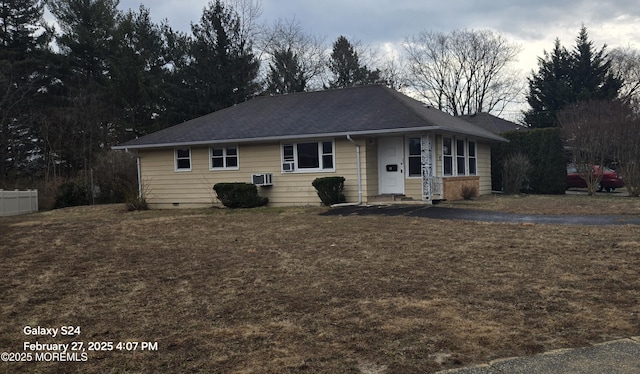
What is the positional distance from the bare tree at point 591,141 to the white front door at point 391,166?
8.13m

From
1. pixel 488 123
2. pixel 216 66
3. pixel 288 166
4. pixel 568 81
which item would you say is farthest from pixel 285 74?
pixel 288 166

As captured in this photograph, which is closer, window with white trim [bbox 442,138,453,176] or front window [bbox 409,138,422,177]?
front window [bbox 409,138,422,177]

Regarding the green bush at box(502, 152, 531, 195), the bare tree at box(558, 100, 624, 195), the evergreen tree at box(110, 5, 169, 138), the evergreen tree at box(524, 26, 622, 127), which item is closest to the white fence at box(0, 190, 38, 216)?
the evergreen tree at box(110, 5, 169, 138)

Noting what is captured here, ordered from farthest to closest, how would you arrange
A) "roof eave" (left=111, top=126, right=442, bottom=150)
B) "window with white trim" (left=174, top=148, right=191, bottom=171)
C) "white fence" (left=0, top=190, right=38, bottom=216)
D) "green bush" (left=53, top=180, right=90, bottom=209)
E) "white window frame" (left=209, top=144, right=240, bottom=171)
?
"green bush" (left=53, top=180, right=90, bottom=209)
"white fence" (left=0, top=190, right=38, bottom=216)
"window with white trim" (left=174, top=148, right=191, bottom=171)
"white window frame" (left=209, top=144, right=240, bottom=171)
"roof eave" (left=111, top=126, right=442, bottom=150)

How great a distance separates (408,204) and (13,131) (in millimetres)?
24799

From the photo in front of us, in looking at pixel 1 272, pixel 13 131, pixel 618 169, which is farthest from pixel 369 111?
pixel 13 131

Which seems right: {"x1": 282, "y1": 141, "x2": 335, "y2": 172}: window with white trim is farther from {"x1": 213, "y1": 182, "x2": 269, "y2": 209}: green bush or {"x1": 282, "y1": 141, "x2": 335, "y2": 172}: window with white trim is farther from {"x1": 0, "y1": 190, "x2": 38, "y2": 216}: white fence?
{"x1": 0, "y1": 190, "x2": 38, "y2": 216}: white fence

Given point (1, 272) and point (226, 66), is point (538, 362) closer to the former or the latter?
point (1, 272)

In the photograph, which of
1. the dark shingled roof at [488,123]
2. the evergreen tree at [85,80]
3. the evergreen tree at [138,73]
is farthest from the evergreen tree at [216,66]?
the dark shingled roof at [488,123]

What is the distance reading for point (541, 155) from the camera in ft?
68.1

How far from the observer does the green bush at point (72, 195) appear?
21297 mm

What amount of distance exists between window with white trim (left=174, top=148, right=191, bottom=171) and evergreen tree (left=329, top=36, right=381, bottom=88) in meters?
25.0

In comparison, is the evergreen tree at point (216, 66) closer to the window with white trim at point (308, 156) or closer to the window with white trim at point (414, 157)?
the window with white trim at point (308, 156)

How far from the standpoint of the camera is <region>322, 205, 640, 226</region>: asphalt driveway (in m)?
10.5
